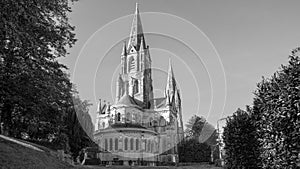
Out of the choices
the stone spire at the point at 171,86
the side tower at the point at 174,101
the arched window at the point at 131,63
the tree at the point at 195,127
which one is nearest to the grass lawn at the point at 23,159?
the side tower at the point at 174,101

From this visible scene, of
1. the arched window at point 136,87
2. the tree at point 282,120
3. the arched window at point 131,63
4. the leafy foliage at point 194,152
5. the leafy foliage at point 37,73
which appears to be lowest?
the leafy foliage at point 194,152

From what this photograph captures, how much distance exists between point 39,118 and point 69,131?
638 inches

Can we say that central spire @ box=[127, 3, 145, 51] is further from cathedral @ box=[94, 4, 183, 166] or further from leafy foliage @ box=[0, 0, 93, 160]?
leafy foliage @ box=[0, 0, 93, 160]

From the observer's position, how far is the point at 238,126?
20953mm

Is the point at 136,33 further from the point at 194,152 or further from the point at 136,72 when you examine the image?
the point at 194,152

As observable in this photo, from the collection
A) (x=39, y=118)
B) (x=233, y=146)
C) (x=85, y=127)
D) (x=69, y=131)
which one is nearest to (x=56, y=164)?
(x=39, y=118)

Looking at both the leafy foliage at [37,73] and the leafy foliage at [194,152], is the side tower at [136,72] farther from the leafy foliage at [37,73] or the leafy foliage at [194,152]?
the leafy foliage at [37,73]

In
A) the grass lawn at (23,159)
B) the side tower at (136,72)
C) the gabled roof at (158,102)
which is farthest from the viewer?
the gabled roof at (158,102)

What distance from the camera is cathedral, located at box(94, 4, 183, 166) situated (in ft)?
228

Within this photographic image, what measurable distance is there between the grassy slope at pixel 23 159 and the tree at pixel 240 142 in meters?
12.9

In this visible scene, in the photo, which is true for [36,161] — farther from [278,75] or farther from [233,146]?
[278,75]

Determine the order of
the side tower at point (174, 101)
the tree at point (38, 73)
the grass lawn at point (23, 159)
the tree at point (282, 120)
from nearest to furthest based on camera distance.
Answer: the tree at point (282, 120)
the grass lawn at point (23, 159)
the tree at point (38, 73)
the side tower at point (174, 101)

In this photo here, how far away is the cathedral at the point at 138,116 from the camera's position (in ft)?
228

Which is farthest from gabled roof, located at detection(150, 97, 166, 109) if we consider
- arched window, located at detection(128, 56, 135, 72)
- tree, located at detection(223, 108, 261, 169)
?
tree, located at detection(223, 108, 261, 169)
